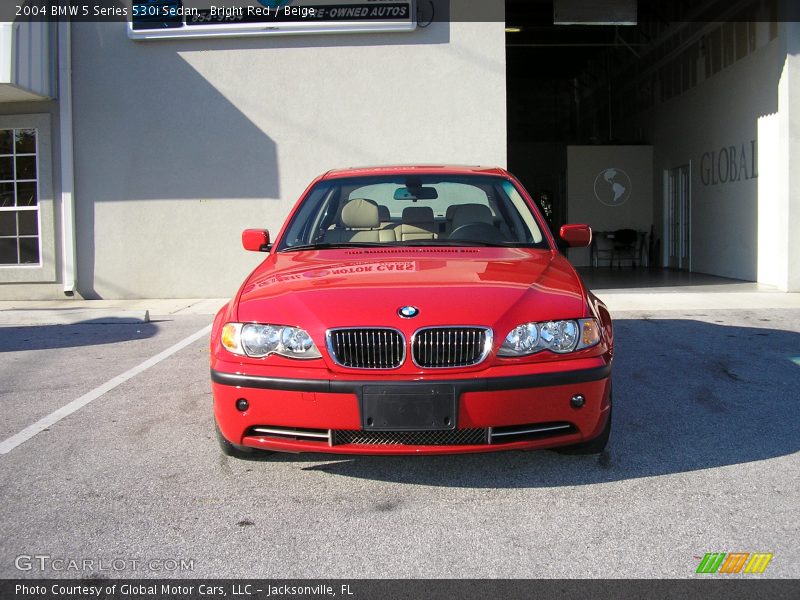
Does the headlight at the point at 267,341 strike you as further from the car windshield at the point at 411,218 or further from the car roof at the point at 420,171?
the car roof at the point at 420,171

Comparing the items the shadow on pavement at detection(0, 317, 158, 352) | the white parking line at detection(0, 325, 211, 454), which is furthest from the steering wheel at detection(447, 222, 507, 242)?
the shadow on pavement at detection(0, 317, 158, 352)

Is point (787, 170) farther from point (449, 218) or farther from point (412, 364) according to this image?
point (412, 364)

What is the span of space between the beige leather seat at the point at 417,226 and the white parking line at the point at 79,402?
2.28m

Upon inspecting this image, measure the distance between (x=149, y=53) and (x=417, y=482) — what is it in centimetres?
956

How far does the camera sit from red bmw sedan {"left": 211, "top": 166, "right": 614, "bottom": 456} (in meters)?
3.20

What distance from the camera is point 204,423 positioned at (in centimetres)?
461

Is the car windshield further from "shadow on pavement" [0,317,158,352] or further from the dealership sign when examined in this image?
the dealership sign


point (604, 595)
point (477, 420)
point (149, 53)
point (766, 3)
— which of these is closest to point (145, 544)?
point (477, 420)

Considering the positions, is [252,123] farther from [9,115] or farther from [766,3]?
[766,3]

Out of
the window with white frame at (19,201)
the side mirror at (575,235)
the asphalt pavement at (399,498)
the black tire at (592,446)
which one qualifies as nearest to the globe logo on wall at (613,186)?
the window with white frame at (19,201)

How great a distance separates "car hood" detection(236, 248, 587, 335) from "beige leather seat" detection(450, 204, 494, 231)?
0.62 metres

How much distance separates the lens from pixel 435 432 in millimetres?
3238

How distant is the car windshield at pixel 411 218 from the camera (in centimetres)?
464

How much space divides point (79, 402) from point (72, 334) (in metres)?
3.33
